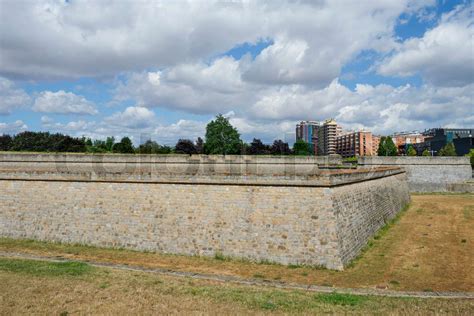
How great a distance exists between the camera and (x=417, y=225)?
19.8 meters

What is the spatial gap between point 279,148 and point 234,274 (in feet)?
148

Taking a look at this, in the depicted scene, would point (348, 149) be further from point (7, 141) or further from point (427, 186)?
point (7, 141)

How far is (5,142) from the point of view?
49312 millimetres

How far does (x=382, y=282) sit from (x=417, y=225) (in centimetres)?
1023

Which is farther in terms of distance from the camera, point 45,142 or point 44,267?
point 45,142

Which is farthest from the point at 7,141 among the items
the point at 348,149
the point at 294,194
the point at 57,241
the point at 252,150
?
the point at 348,149

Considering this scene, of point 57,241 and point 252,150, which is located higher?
point 252,150

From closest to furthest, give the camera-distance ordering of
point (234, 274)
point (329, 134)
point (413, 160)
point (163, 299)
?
point (163, 299) < point (234, 274) < point (413, 160) < point (329, 134)

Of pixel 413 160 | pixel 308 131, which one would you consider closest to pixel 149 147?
pixel 413 160

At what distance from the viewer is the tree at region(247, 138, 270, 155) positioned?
55.4 meters

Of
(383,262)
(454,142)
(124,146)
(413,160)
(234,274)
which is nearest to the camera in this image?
(234,274)

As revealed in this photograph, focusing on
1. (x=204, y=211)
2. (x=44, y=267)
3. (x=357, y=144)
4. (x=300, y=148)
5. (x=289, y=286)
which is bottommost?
(x=289, y=286)

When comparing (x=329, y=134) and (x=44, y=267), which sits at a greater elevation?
(x=329, y=134)

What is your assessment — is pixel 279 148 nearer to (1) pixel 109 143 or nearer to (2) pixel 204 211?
(1) pixel 109 143
